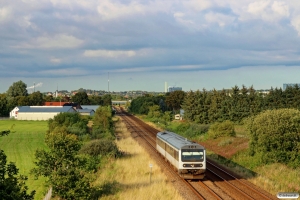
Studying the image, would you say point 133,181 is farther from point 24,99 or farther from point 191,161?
point 24,99

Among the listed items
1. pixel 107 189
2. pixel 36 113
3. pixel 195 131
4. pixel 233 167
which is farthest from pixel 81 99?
pixel 107 189

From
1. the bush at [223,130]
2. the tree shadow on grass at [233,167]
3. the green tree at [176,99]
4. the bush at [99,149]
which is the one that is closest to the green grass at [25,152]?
the bush at [99,149]

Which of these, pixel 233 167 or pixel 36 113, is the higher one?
pixel 36 113

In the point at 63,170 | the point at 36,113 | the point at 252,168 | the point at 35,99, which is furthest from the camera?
the point at 35,99

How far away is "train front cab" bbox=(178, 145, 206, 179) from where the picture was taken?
24.4 meters

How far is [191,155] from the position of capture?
2444 centimetres

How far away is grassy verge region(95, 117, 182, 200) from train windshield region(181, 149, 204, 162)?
6.63ft

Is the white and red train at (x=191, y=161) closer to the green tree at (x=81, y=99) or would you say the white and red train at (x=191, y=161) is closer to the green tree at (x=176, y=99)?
the green tree at (x=176, y=99)

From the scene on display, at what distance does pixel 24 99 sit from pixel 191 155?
12842 cm

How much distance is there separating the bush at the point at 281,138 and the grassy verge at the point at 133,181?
9061 mm

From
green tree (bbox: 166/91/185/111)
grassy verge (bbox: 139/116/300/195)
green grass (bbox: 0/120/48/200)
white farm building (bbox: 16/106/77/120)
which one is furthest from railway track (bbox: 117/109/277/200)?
→ green tree (bbox: 166/91/185/111)

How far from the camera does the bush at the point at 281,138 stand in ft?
96.0

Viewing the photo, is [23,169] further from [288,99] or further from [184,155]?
[288,99]

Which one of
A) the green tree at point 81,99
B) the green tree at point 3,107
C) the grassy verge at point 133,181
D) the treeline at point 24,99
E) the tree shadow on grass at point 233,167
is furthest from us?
the green tree at point 81,99
